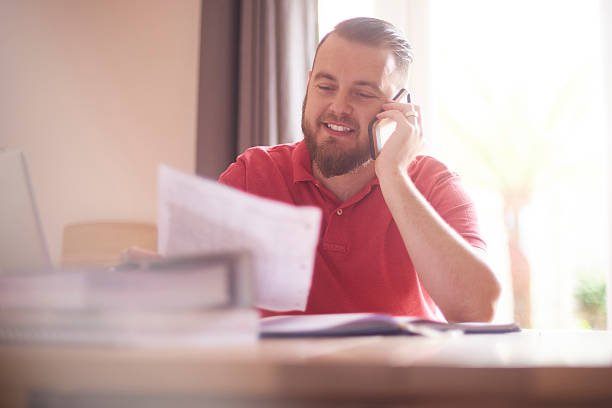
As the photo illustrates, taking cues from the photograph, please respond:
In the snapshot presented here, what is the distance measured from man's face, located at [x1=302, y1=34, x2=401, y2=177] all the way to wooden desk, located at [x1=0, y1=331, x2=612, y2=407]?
1.08 m

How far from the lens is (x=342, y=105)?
4.48 ft

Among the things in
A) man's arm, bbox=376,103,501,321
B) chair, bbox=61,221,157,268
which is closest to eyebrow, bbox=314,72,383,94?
man's arm, bbox=376,103,501,321

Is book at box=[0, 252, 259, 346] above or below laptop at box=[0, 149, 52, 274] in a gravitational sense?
below

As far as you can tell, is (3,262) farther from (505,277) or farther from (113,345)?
(505,277)

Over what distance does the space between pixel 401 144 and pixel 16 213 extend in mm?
794

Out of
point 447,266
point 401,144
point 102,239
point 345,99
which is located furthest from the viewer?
point 102,239

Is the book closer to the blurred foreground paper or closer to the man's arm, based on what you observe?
the blurred foreground paper

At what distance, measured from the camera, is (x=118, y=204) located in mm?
2809

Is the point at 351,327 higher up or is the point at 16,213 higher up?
the point at 16,213

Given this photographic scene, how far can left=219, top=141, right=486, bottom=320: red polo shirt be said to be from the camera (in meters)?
1.20

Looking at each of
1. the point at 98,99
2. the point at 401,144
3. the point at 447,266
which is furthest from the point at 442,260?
the point at 98,99

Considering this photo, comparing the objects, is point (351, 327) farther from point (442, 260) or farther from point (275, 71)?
point (275, 71)

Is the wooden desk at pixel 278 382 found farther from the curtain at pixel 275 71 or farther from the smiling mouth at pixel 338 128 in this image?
the curtain at pixel 275 71

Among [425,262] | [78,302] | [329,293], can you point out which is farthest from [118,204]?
[78,302]
